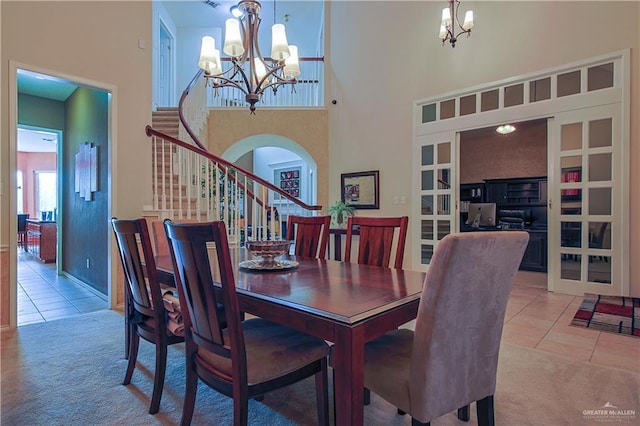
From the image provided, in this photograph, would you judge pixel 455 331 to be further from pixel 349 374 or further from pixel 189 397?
pixel 189 397

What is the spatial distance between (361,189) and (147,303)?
181 inches

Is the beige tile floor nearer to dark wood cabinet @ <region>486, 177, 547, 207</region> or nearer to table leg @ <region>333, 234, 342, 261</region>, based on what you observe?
table leg @ <region>333, 234, 342, 261</region>

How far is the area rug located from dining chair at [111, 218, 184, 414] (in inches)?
128

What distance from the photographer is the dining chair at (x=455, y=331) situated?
1.08 meters

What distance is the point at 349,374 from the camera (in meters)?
1.06

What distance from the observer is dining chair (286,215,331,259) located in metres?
2.58

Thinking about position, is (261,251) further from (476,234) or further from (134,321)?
(476,234)

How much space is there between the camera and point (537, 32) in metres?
4.19

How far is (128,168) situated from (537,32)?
5.02 m

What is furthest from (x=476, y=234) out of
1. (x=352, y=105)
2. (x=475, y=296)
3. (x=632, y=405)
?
(x=352, y=105)

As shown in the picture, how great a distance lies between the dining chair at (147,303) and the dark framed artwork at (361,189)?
14.4 feet

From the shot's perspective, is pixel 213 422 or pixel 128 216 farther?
pixel 128 216

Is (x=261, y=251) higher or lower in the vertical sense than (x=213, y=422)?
higher

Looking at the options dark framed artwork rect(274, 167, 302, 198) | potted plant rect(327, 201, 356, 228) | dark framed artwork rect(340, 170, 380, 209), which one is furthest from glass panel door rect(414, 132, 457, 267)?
dark framed artwork rect(274, 167, 302, 198)
